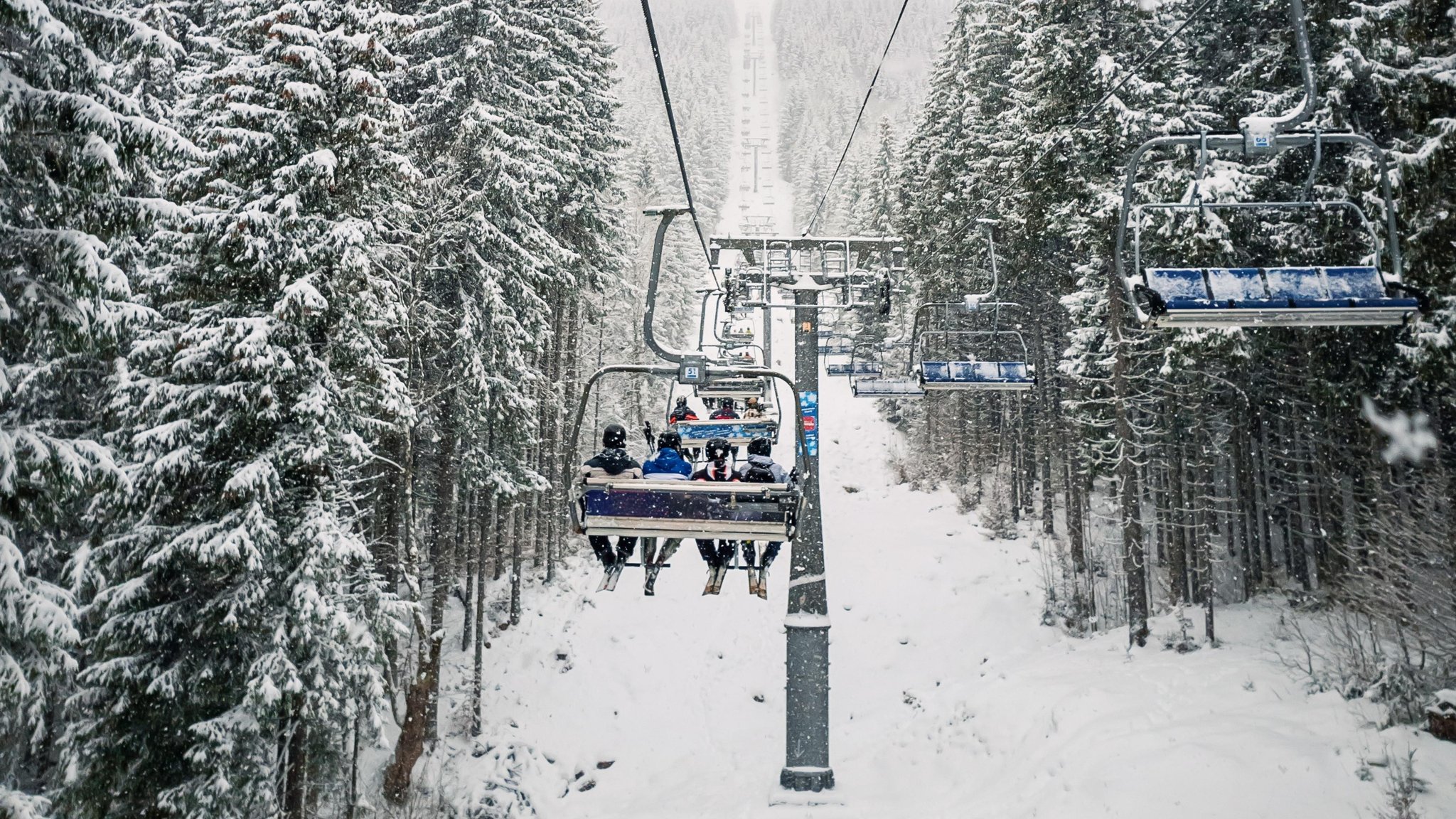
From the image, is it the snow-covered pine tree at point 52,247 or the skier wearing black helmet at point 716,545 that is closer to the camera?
the snow-covered pine tree at point 52,247

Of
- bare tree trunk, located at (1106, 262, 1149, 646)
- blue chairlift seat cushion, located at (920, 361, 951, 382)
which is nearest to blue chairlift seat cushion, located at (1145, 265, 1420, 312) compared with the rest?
blue chairlift seat cushion, located at (920, 361, 951, 382)

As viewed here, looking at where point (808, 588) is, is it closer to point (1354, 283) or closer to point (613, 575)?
point (613, 575)

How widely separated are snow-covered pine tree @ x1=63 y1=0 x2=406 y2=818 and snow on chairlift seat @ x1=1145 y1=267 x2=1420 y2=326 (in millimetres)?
9023

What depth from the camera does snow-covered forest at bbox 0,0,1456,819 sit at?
349 inches

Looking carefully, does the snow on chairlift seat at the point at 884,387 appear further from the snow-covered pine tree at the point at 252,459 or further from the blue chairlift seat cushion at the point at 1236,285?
the blue chairlift seat cushion at the point at 1236,285

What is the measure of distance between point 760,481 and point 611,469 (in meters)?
1.67

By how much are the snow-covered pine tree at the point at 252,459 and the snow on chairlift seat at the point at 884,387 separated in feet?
37.8

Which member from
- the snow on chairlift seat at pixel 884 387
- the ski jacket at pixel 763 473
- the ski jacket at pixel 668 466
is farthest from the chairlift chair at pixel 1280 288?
the snow on chairlift seat at pixel 884 387

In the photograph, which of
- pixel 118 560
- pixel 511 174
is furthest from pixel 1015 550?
pixel 118 560

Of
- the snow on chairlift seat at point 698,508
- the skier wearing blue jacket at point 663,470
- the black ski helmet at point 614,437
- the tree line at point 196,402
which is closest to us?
the tree line at point 196,402

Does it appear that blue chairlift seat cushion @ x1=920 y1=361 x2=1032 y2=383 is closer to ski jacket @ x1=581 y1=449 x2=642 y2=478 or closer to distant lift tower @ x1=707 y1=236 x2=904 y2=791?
distant lift tower @ x1=707 y1=236 x2=904 y2=791

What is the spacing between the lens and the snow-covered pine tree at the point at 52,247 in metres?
6.76

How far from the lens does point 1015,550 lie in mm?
21094

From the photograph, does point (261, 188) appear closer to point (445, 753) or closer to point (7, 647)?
point (7, 647)
